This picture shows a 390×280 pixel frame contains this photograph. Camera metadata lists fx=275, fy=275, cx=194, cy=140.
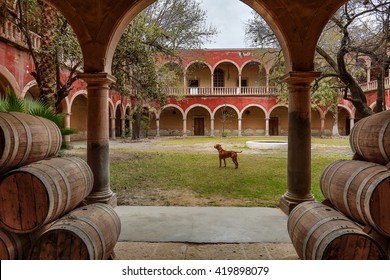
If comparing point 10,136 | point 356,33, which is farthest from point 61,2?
point 356,33

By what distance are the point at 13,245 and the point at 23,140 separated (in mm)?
847

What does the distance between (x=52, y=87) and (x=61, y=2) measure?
12.5 feet

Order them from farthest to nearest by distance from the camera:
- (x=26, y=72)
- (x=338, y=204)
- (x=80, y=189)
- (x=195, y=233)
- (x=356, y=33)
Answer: (x=26, y=72) → (x=356, y=33) → (x=195, y=233) → (x=80, y=189) → (x=338, y=204)

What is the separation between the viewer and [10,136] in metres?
2.17

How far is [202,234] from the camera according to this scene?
361 centimetres

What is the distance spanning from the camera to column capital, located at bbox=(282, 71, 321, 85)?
14.0 ft

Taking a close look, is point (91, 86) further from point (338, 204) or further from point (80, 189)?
point (338, 204)

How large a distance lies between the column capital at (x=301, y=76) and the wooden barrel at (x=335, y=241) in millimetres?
2482

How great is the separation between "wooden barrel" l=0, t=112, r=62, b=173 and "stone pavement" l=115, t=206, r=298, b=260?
1.41 meters

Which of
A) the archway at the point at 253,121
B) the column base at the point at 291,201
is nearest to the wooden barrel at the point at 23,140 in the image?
the column base at the point at 291,201

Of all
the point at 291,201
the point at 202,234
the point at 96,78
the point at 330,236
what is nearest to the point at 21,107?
the point at 96,78

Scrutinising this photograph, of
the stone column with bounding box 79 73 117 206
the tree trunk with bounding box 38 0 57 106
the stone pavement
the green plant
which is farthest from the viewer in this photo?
the tree trunk with bounding box 38 0 57 106

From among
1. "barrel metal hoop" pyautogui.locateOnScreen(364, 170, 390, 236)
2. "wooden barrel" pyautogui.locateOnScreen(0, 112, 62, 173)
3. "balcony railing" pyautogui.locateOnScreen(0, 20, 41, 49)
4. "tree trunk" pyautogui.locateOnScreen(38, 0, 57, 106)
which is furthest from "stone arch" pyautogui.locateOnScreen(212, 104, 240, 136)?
"barrel metal hoop" pyautogui.locateOnScreen(364, 170, 390, 236)

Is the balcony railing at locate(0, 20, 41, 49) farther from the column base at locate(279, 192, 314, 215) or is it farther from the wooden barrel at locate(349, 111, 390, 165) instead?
the wooden barrel at locate(349, 111, 390, 165)
